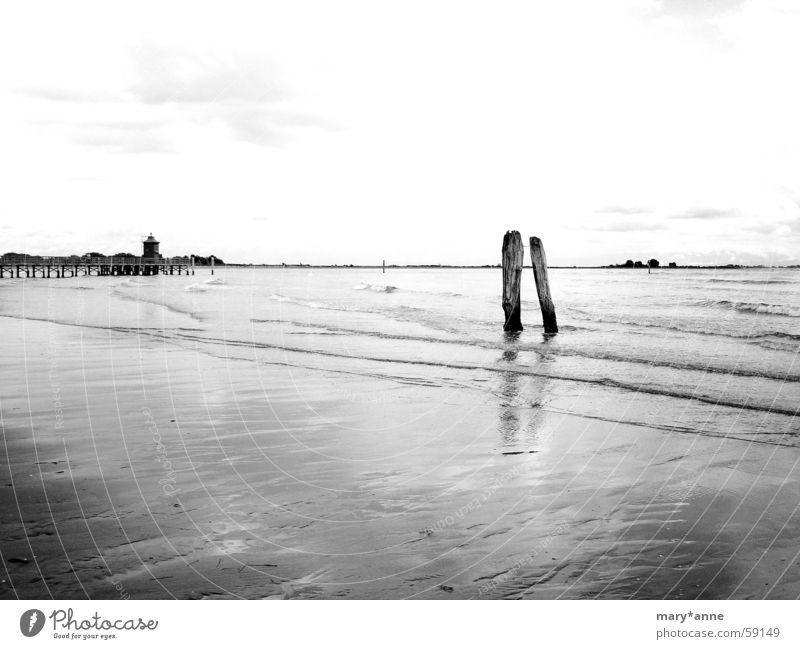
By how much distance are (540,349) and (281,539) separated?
11.6m

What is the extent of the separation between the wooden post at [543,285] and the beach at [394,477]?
5462 mm

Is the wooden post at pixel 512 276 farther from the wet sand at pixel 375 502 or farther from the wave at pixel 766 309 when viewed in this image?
the wave at pixel 766 309

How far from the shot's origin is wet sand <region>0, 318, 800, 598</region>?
3.40m

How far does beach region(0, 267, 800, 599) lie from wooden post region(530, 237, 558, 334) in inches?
215

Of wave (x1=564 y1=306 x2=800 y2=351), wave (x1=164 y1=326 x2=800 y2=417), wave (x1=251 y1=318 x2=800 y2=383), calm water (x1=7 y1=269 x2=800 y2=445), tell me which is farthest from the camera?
wave (x1=564 y1=306 x2=800 y2=351)

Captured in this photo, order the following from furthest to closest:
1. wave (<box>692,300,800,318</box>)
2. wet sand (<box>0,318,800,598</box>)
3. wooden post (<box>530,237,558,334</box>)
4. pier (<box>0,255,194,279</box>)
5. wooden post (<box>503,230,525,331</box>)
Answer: pier (<box>0,255,194,279</box>)
wave (<box>692,300,800,318</box>)
wooden post (<box>503,230,525,331</box>)
wooden post (<box>530,237,558,334</box>)
wet sand (<box>0,318,800,598</box>)

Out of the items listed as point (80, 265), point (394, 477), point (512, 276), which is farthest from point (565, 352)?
point (80, 265)

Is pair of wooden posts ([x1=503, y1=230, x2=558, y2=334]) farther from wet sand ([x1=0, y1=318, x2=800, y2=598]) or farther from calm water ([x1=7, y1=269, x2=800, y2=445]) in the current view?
wet sand ([x1=0, y1=318, x2=800, y2=598])

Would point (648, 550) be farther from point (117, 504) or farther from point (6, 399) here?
point (6, 399)

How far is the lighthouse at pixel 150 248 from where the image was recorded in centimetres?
10438

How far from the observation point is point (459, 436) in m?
6.69

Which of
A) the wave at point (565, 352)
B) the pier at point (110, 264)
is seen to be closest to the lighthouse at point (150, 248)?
the pier at point (110, 264)

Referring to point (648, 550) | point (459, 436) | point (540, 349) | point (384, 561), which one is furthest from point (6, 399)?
point (540, 349)

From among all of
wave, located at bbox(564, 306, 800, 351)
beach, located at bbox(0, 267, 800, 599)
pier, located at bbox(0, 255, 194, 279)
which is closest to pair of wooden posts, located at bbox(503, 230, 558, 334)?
wave, located at bbox(564, 306, 800, 351)
